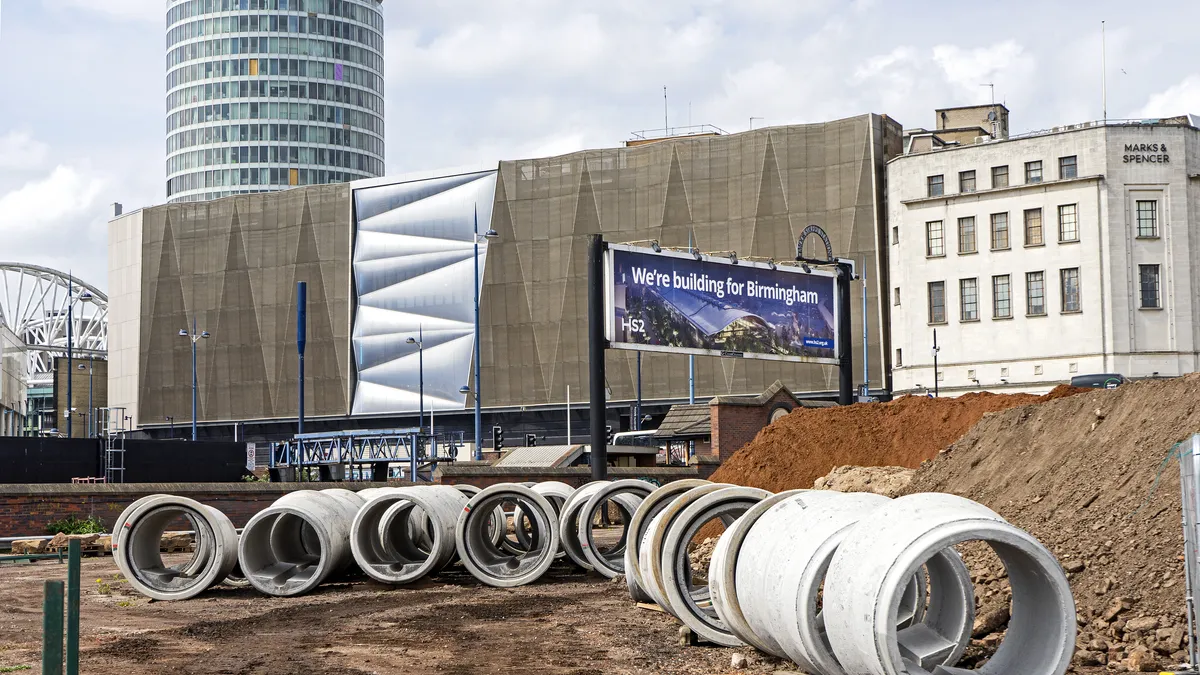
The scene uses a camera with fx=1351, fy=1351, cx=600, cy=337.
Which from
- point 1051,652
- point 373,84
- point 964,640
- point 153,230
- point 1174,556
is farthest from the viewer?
point 373,84

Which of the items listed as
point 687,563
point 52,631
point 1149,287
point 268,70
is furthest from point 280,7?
point 52,631

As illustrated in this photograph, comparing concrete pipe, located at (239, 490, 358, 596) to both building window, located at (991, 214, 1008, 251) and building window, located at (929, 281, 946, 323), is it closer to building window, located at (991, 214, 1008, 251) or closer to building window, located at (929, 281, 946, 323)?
building window, located at (991, 214, 1008, 251)

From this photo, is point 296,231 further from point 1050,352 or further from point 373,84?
point 373,84

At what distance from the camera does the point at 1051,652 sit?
985 centimetres

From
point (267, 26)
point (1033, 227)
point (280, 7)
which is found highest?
point (280, 7)

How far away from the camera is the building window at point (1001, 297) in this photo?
71250 mm

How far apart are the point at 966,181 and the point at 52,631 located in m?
71.1

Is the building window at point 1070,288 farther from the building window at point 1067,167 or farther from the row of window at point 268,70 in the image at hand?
the row of window at point 268,70

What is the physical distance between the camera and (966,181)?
2881 inches

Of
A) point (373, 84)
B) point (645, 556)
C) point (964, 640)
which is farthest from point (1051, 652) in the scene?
point (373, 84)

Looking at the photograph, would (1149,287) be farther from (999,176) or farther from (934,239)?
(934,239)

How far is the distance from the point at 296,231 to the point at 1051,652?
96098 millimetres

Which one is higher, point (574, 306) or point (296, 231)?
point (296, 231)

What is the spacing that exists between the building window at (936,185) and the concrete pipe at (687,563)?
201 feet
